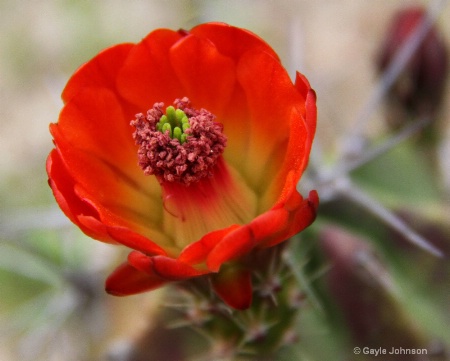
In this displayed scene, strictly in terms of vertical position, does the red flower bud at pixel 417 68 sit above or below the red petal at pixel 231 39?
below

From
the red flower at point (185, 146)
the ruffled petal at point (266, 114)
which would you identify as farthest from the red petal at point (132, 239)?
the ruffled petal at point (266, 114)

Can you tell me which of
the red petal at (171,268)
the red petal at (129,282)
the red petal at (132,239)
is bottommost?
the red petal at (129,282)

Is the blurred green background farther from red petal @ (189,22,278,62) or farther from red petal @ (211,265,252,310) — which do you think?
red petal @ (211,265,252,310)

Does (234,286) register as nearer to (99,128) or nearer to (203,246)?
(203,246)

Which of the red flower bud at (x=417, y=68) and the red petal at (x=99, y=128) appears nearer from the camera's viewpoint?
the red petal at (x=99, y=128)

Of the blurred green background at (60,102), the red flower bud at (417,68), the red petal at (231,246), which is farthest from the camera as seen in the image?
the blurred green background at (60,102)

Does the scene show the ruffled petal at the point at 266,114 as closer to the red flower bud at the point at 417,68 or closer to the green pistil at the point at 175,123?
the green pistil at the point at 175,123
